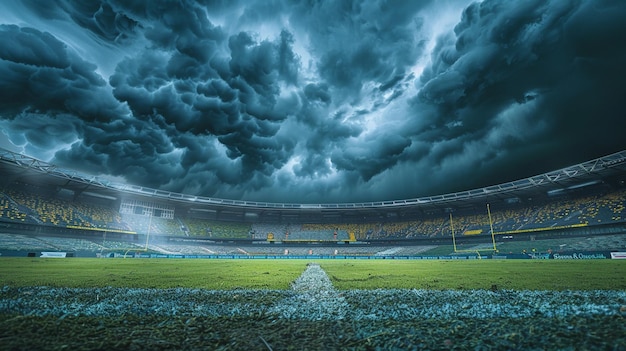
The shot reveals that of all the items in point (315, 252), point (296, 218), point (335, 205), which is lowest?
point (315, 252)

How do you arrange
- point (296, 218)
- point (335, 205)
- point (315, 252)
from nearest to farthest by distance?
point (315, 252) → point (335, 205) → point (296, 218)

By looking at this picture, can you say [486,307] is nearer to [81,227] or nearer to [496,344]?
[496,344]

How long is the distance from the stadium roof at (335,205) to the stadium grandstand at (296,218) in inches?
6.1

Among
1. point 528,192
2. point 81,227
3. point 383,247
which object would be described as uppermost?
point 528,192

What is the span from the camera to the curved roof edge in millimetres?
32997

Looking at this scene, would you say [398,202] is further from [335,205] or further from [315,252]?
[315,252]

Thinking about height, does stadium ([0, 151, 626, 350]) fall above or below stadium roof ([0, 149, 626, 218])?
below

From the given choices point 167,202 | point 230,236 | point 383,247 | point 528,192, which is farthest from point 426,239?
point 167,202

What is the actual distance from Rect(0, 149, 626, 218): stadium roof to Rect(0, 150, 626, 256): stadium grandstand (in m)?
0.16

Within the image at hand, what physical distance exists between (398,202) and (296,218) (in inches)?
964

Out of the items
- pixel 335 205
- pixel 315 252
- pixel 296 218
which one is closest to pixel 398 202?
pixel 335 205

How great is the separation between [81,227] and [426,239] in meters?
57.7

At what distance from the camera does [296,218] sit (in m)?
66.8

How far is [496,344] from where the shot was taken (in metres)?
2.38
